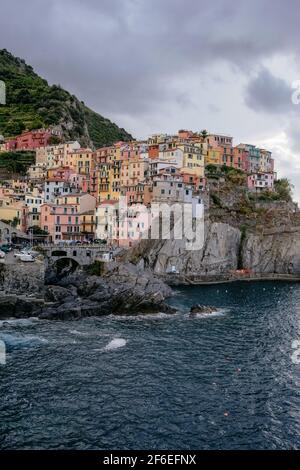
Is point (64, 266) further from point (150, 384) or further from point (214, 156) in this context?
point (214, 156)

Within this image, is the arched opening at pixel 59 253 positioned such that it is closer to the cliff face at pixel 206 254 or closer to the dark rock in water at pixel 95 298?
the dark rock in water at pixel 95 298

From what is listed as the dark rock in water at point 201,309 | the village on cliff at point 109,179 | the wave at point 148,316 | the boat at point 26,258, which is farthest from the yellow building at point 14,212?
the dark rock in water at point 201,309

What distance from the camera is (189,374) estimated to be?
3781cm

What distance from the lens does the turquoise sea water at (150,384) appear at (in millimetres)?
27906

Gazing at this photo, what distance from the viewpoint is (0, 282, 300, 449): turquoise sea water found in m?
27.9

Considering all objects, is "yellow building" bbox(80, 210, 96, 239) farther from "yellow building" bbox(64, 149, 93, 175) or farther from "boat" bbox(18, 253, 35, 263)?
"boat" bbox(18, 253, 35, 263)

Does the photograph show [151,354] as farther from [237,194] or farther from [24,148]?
[24,148]

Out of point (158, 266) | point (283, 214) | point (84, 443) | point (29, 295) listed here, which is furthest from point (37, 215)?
point (84, 443)

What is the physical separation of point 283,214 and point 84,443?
8432 centimetres

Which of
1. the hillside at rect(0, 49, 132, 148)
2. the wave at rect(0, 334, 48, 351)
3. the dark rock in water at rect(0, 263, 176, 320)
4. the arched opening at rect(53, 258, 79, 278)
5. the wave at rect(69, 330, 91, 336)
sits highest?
the hillside at rect(0, 49, 132, 148)

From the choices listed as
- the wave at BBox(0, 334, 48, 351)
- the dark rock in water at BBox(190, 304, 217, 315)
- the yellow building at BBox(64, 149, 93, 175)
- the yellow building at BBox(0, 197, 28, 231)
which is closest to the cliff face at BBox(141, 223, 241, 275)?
the yellow building at BBox(0, 197, 28, 231)

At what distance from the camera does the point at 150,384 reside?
35.5m

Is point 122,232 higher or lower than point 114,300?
higher

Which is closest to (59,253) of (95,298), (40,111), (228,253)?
(95,298)
